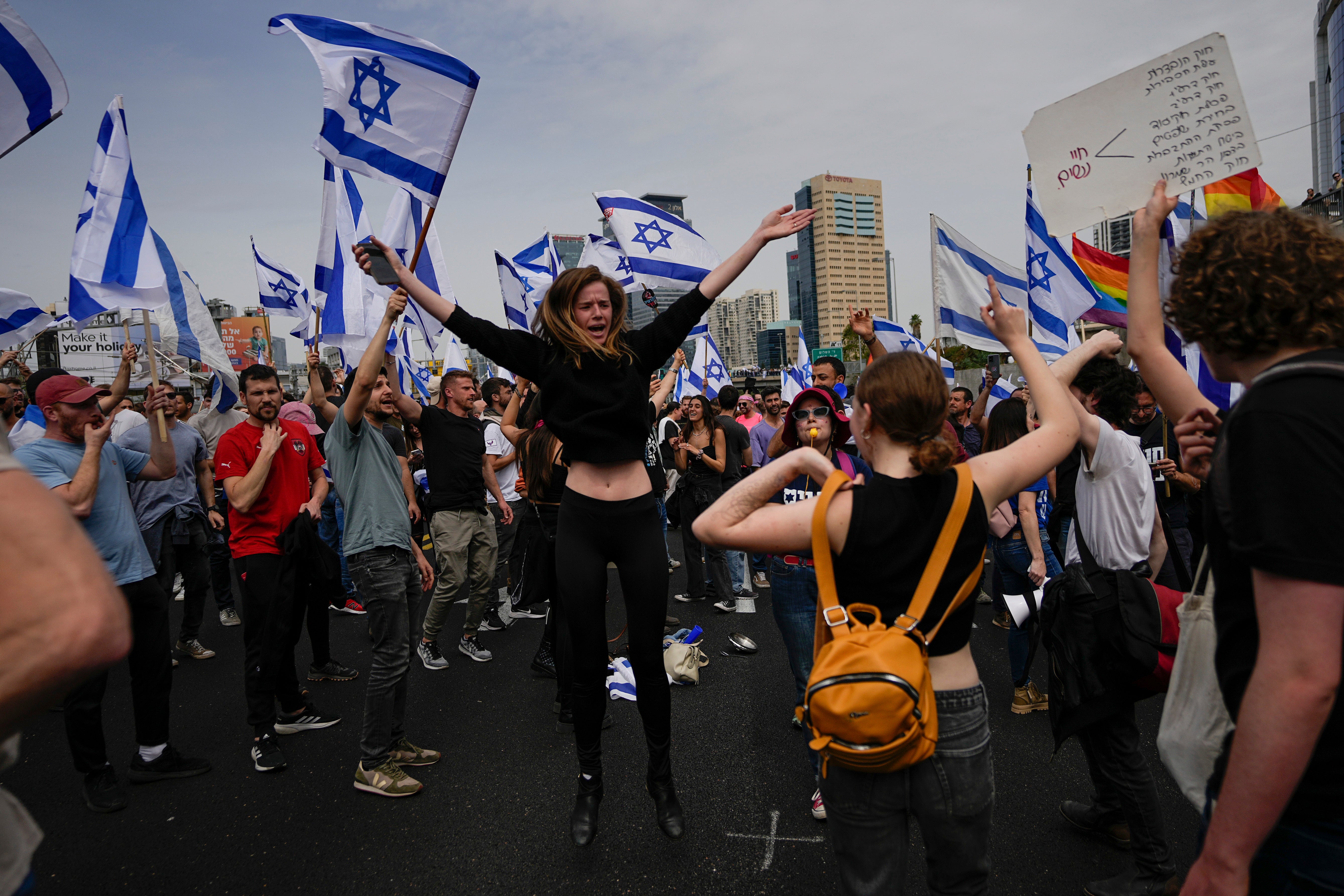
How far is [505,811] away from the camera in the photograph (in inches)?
139

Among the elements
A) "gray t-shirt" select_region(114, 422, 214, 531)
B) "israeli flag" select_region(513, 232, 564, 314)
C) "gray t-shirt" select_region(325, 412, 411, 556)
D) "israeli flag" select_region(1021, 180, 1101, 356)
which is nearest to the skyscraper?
"israeli flag" select_region(513, 232, 564, 314)

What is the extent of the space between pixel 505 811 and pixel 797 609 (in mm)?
1727

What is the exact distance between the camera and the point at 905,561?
1.77 metres

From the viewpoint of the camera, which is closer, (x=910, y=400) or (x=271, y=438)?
(x=910, y=400)

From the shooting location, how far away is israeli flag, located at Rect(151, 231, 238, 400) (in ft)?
23.3

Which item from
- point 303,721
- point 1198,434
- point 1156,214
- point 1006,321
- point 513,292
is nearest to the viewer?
point 1198,434

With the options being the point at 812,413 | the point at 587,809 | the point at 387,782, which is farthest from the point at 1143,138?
the point at 387,782

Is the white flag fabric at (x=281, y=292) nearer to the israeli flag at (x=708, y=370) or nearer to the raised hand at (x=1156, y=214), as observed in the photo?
the israeli flag at (x=708, y=370)

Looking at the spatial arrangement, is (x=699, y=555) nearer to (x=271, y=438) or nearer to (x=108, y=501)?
(x=271, y=438)

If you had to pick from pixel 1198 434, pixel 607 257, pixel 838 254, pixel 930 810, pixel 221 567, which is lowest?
pixel 221 567

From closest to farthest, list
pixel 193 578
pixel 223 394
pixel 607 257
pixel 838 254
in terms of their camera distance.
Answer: pixel 193 578, pixel 223 394, pixel 607 257, pixel 838 254

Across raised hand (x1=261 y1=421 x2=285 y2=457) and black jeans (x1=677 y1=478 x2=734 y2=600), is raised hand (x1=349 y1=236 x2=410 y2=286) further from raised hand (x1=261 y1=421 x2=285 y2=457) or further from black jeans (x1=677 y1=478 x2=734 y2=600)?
black jeans (x1=677 y1=478 x2=734 y2=600)

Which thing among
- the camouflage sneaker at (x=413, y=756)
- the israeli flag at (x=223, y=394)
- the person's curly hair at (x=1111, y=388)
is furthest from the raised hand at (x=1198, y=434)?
the israeli flag at (x=223, y=394)

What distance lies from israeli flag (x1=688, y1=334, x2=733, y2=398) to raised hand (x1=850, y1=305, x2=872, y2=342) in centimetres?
759
